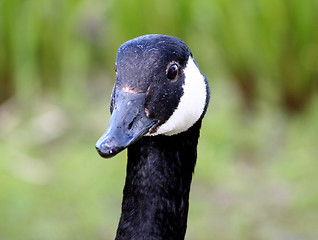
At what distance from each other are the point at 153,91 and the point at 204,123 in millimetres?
4423

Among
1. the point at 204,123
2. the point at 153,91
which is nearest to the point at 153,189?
the point at 153,91

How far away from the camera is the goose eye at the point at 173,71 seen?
6.83ft

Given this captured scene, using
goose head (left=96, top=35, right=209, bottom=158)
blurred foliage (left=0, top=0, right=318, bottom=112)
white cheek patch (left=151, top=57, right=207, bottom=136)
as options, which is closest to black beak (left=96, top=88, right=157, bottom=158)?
goose head (left=96, top=35, right=209, bottom=158)

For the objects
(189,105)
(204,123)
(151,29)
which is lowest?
(189,105)

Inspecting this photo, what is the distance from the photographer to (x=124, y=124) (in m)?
1.86

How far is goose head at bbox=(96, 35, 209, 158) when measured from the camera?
1.91 metres

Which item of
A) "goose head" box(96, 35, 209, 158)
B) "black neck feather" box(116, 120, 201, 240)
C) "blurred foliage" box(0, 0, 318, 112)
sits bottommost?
"black neck feather" box(116, 120, 201, 240)

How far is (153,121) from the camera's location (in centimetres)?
200

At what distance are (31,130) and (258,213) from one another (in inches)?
103

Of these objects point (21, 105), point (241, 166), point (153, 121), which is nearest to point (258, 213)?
point (241, 166)

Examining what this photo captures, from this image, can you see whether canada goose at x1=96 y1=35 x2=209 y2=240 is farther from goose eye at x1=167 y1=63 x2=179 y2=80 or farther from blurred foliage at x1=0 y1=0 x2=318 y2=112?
blurred foliage at x1=0 y1=0 x2=318 y2=112

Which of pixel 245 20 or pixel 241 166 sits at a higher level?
pixel 241 166

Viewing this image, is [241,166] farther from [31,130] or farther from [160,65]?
[160,65]

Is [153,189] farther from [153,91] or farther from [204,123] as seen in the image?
[204,123]
